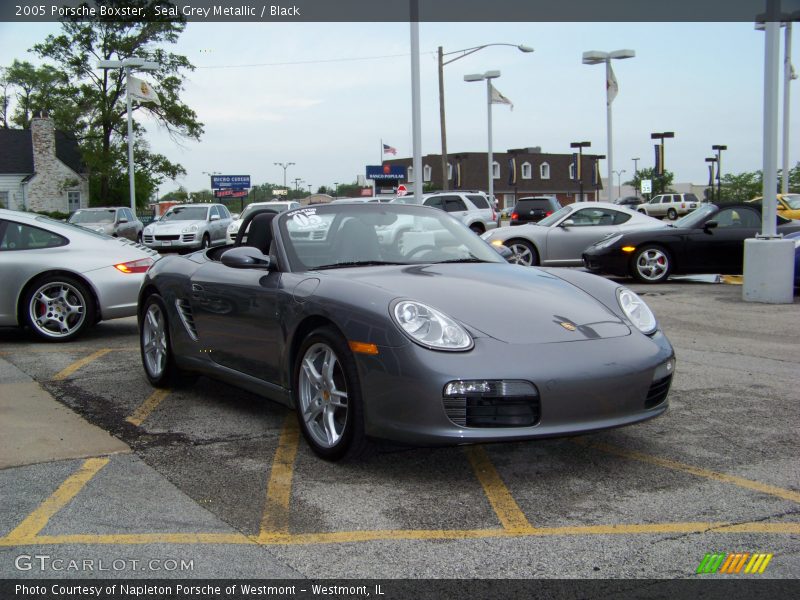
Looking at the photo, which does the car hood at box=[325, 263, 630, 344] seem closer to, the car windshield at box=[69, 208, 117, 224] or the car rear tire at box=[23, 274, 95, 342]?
the car rear tire at box=[23, 274, 95, 342]

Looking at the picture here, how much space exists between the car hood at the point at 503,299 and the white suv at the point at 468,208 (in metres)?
20.0

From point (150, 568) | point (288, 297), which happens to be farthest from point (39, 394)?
point (150, 568)

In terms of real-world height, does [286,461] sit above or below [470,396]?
below

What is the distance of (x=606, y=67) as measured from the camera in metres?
31.5

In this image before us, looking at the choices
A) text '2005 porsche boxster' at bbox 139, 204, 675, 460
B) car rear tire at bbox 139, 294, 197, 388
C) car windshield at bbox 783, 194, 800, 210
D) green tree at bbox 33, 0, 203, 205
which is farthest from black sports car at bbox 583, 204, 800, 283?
green tree at bbox 33, 0, 203, 205

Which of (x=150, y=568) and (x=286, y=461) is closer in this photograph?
(x=150, y=568)

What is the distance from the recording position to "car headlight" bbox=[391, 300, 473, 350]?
3.85 metres

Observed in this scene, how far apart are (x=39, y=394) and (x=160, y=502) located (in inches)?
109

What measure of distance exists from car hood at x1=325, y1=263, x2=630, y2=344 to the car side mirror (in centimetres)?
50

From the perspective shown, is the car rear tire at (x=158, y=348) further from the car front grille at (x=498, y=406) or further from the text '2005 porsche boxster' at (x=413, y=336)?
the car front grille at (x=498, y=406)

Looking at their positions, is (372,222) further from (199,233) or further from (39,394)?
(199,233)

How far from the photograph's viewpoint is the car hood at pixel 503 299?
4027mm

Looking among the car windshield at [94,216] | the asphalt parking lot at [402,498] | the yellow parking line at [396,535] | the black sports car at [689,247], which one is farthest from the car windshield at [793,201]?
the yellow parking line at [396,535]

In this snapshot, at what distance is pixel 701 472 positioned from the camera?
161 inches
